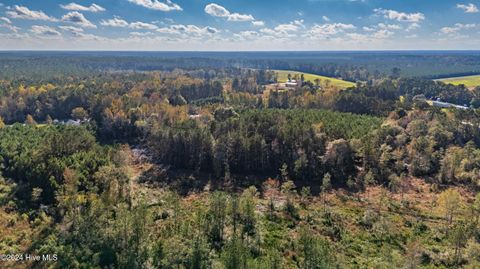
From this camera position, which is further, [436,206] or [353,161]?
[353,161]

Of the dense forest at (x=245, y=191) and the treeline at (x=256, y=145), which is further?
the treeline at (x=256, y=145)

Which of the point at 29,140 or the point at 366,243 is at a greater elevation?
the point at 29,140

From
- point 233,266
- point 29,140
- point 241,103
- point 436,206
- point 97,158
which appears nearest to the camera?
point 233,266

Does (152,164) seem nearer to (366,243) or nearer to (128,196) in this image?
(128,196)

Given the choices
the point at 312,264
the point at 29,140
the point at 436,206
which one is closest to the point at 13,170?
the point at 29,140

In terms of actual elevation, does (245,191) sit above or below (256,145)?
below

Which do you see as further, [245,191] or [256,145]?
[256,145]

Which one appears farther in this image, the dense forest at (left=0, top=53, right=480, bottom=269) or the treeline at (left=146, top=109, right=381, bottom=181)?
the treeline at (left=146, top=109, right=381, bottom=181)

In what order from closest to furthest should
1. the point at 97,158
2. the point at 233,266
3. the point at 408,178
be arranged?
the point at 233,266
the point at 97,158
the point at 408,178
